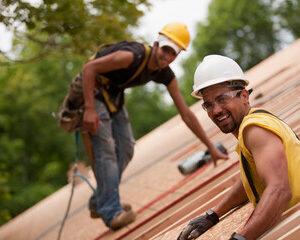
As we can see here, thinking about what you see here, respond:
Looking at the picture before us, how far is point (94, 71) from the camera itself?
323 centimetres

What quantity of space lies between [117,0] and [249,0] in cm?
2674

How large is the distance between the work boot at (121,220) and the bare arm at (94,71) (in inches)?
33.2

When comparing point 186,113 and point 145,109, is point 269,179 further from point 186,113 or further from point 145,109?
point 145,109

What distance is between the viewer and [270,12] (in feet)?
94.6

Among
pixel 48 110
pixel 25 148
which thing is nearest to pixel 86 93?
pixel 48 110

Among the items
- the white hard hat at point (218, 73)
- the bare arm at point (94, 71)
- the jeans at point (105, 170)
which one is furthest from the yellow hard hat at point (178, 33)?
the white hard hat at point (218, 73)

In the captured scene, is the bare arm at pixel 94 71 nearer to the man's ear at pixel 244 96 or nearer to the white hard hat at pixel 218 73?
the white hard hat at pixel 218 73

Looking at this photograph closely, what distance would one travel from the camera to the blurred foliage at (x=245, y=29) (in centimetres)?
2855

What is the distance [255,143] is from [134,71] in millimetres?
1978

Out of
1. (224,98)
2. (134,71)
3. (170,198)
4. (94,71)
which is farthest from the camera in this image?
(170,198)

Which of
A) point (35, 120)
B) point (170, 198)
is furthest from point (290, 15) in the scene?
point (170, 198)

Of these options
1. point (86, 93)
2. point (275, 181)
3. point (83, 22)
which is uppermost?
point (83, 22)

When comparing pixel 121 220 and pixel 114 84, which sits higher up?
pixel 114 84

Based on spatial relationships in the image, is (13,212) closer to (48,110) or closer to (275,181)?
(48,110)
